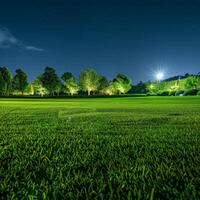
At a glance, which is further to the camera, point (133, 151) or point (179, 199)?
point (133, 151)

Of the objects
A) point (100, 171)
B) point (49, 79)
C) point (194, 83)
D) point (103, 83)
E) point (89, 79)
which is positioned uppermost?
point (89, 79)

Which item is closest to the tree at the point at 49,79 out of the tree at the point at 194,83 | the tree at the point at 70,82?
the tree at the point at 70,82

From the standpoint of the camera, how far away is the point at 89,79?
101938 millimetres

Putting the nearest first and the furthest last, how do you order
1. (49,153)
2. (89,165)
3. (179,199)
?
(179,199) < (89,165) < (49,153)

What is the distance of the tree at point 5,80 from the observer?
78.4 m

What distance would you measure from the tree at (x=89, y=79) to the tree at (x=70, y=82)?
359 centimetres

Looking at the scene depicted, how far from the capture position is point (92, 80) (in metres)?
103

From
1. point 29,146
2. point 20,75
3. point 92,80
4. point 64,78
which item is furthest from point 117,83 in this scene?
point 29,146

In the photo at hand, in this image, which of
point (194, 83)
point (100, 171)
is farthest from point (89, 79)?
point (100, 171)

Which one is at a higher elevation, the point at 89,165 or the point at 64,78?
the point at 64,78

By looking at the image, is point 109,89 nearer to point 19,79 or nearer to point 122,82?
point 122,82

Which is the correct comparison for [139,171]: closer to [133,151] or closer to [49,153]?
[133,151]

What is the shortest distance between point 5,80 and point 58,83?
20.7 m

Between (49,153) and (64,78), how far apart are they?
10118 cm
